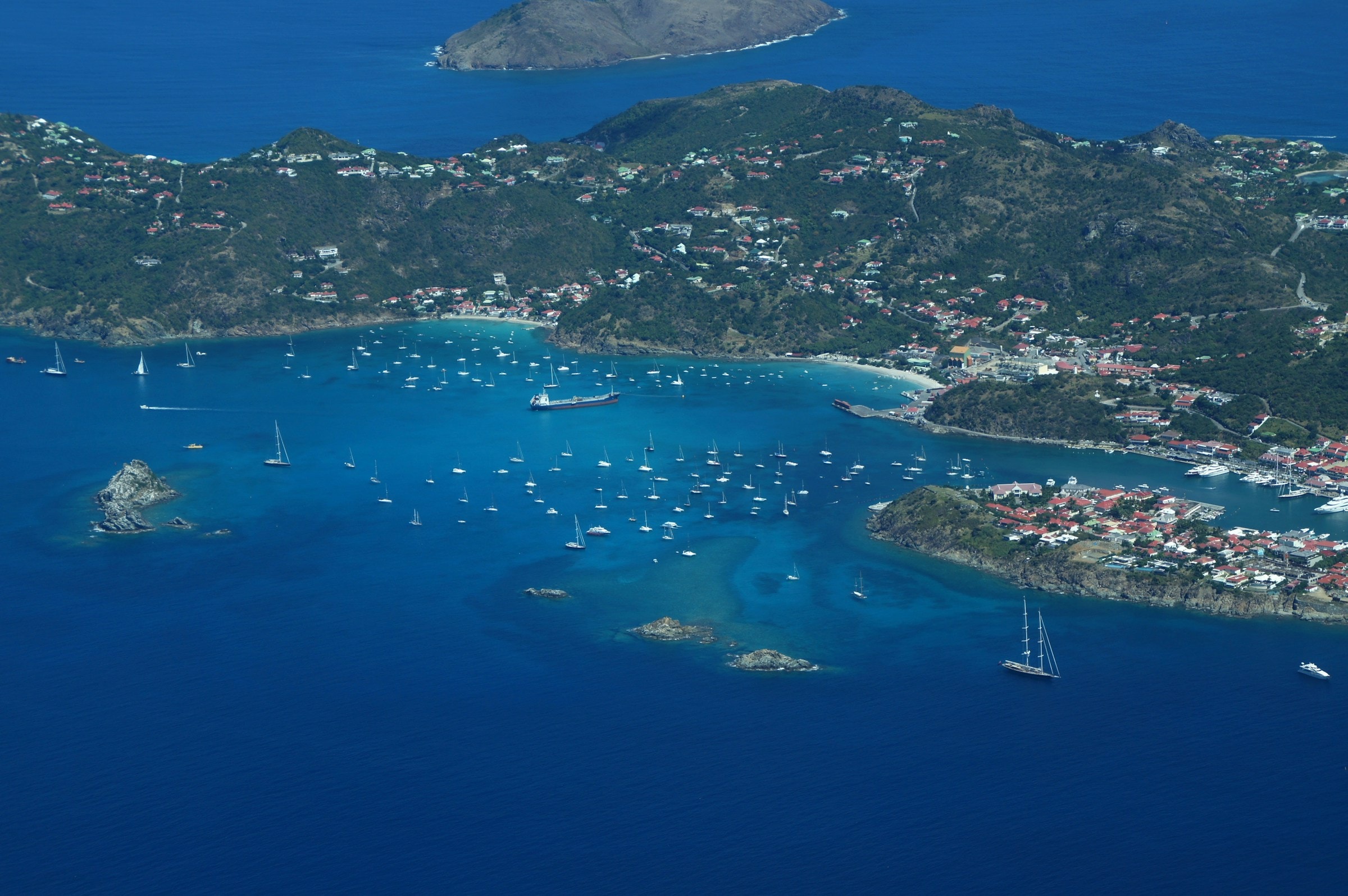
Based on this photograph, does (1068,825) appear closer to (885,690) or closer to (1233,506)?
(885,690)

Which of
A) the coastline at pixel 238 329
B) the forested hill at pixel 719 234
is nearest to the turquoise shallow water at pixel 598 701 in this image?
the forested hill at pixel 719 234

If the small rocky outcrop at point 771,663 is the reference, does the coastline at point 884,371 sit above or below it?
above

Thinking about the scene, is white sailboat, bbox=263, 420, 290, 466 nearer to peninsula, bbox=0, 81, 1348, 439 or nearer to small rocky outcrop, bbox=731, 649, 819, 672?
peninsula, bbox=0, 81, 1348, 439

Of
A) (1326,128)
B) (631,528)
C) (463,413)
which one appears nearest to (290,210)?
(463,413)

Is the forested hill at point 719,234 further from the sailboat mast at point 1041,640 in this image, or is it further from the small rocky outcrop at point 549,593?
the small rocky outcrop at point 549,593

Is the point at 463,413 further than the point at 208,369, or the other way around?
the point at 208,369
